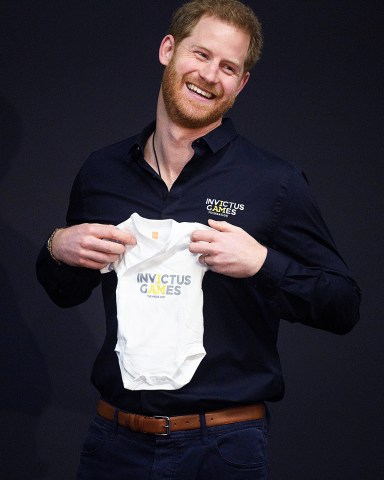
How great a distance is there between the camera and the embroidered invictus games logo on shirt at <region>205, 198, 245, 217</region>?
77.7 inches

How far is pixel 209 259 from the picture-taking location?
6.00ft

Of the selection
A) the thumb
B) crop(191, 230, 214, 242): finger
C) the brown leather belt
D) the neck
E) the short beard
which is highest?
the short beard

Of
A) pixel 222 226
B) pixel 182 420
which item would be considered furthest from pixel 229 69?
pixel 182 420

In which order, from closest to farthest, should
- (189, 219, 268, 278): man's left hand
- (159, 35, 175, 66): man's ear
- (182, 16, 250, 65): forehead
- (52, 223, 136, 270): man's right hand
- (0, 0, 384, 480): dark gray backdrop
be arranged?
(189, 219, 268, 278): man's left hand, (52, 223, 136, 270): man's right hand, (182, 16, 250, 65): forehead, (159, 35, 175, 66): man's ear, (0, 0, 384, 480): dark gray backdrop

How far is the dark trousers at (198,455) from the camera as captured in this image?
1818 mm

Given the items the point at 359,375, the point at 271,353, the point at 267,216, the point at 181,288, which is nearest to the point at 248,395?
the point at 271,353

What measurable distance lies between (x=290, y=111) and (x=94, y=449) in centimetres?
161

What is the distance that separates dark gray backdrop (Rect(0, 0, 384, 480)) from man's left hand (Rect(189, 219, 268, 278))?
1.27 meters

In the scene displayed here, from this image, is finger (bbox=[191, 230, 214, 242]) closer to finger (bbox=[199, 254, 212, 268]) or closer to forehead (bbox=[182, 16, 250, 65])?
finger (bbox=[199, 254, 212, 268])

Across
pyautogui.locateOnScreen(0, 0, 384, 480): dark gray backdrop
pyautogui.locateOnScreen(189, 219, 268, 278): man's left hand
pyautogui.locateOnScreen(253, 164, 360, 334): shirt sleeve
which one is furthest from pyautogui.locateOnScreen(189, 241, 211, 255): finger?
pyautogui.locateOnScreen(0, 0, 384, 480): dark gray backdrop

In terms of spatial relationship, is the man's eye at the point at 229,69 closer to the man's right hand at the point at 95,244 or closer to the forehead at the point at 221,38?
the forehead at the point at 221,38

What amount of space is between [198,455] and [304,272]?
1.57 ft

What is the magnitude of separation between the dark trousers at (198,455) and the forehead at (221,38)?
906mm

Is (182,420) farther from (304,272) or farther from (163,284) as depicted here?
(304,272)
